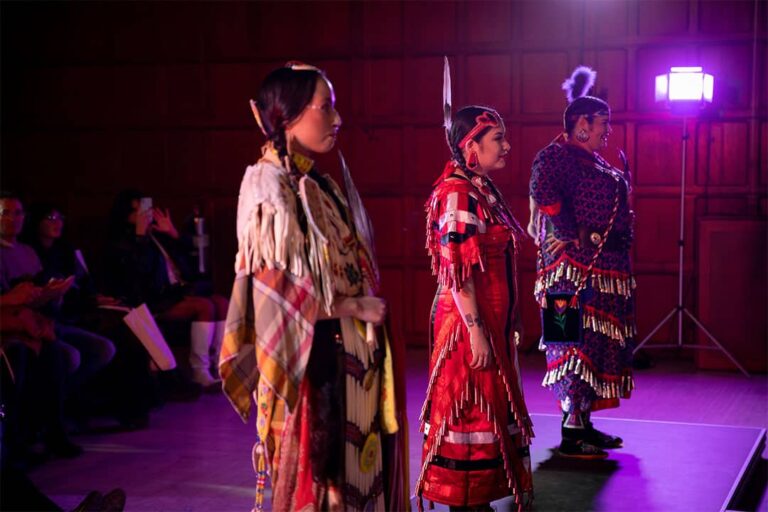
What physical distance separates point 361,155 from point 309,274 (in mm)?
5257

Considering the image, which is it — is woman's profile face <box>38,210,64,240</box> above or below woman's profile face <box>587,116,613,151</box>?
below

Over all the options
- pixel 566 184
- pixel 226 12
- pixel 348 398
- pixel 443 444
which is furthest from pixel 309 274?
pixel 226 12

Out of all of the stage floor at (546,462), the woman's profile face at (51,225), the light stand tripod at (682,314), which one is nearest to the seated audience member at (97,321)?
the woman's profile face at (51,225)

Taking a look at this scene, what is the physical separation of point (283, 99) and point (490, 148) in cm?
120

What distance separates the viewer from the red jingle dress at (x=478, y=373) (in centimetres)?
328

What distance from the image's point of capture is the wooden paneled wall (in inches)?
263

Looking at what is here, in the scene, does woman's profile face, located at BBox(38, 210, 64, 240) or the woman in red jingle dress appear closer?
the woman in red jingle dress

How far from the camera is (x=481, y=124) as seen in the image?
338cm

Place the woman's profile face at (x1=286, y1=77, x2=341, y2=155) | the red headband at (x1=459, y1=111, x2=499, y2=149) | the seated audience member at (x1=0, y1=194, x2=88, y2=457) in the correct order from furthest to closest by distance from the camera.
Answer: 1. the seated audience member at (x1=0, y1=194, x2=88, y2=457)
2. the red headband at (x1=459, y1=111, x2=499, y2=149)
3. the woman's profile face at (x1=286, y1=77, x2=341, y2=155)

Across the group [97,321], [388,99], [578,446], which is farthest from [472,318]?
[388,99]

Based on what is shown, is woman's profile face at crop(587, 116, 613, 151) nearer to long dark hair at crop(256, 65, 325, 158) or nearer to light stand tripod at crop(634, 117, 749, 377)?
long dark hair at crop(256, 65, 325, 158)

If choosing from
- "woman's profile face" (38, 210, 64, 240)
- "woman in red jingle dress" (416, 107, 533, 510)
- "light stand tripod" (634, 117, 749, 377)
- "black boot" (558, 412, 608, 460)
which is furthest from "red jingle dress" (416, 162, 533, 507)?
"light stand tripod" (634, 117, 749, 377)

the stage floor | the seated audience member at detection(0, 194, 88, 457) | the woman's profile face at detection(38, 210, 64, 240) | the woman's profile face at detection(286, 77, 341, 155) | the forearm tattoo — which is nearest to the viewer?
the woman's profile face at detection(286, 77, 341, 155)

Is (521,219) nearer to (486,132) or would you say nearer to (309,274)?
(486,132)
